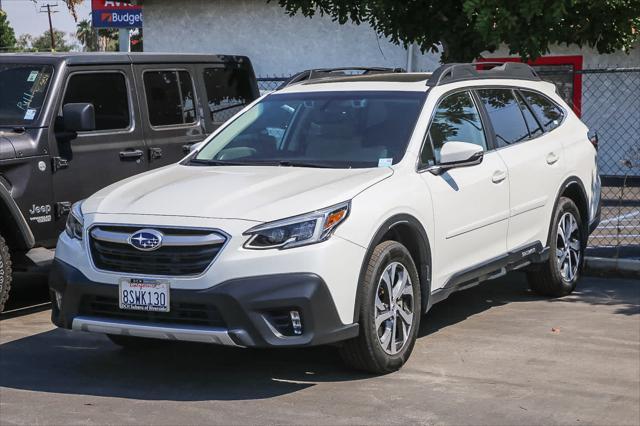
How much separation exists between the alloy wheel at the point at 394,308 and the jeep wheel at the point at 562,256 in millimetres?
2306

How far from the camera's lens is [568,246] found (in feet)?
29.0

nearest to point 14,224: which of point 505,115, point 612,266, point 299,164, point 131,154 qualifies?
point 131,154

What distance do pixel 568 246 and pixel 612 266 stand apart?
1218 millimetres

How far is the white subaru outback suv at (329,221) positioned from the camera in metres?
5.81

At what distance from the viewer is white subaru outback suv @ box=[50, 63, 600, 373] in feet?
19.1

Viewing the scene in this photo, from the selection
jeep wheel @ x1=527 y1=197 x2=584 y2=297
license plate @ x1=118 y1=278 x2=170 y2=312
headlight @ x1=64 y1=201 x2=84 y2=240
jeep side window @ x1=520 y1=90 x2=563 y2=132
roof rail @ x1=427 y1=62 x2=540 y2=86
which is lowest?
jeep wheel @ x1=527 y1=197 x2=584 y2=297

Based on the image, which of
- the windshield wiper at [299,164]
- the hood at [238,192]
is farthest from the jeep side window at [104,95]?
the windshield wiper at [299,164]

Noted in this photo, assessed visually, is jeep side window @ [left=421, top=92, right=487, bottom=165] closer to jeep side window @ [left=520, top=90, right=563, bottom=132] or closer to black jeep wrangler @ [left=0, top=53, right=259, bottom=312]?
jeep side window @ [left=520, top=90, right=563, bottom=132]

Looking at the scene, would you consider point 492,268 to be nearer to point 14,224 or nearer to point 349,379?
point 349,379

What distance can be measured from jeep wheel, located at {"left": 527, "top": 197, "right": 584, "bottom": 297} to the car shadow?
3.41 feet

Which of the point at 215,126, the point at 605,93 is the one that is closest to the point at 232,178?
the point at 215,126

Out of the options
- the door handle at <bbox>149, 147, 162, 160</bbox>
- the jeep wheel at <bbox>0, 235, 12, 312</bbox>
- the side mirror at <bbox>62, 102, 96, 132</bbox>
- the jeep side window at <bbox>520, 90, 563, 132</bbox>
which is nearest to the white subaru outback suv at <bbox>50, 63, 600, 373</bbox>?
the jeep side window at <bbox>520, 90, 563, 132</bbox>

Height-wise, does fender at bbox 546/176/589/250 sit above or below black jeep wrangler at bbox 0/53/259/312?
below

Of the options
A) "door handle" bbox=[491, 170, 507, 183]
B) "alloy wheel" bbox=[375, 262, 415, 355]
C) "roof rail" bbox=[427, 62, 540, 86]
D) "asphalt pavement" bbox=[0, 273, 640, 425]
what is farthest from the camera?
"door handle" bbox=[491, 170, 507, 183]
